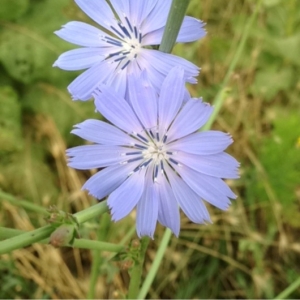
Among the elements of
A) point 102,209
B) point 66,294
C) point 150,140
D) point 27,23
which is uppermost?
A: point 27,23

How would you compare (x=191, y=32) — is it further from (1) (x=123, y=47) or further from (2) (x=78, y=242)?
(2) (x=78, y=242)

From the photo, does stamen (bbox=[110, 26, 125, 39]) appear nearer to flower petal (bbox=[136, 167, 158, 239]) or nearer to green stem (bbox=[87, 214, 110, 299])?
flower petal (bbox=[136, 167, 158, 239])

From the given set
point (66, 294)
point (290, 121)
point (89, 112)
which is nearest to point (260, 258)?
point (290, 121)

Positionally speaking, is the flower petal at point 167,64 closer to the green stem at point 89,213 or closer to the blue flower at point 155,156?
the blue flower at point 155,156

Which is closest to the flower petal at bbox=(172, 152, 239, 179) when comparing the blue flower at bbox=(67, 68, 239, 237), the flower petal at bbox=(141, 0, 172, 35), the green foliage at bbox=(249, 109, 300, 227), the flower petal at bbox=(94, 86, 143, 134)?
the blue flower at bbox=(67, 68, 239, 237)

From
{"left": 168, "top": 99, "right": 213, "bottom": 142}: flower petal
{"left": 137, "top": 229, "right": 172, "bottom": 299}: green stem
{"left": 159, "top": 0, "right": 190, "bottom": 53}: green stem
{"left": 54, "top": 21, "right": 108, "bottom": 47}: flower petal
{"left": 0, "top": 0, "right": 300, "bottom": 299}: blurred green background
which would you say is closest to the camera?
{"left": 159, "top": 0, "right": 190, "bottom": 53}: green stem

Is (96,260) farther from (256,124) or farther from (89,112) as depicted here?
(256,124)
